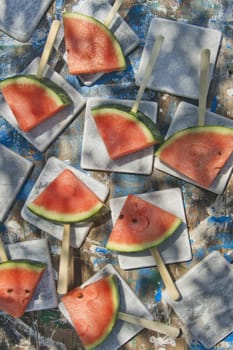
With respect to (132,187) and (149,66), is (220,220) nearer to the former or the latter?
(132,187)

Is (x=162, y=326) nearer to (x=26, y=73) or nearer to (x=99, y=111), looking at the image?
(x=99, y=111)

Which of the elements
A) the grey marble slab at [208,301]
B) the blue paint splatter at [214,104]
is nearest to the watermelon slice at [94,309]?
the grey marble slab at [208,301]

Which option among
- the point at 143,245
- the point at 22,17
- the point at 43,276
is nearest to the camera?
the point at 143,245

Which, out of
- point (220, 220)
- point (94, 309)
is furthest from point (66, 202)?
point (220, 220)

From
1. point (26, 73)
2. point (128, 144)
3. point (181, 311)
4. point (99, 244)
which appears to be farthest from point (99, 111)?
point (181, 311)

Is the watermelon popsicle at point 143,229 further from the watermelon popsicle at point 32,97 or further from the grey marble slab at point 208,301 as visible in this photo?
the watermelon popsicle at point 32,97

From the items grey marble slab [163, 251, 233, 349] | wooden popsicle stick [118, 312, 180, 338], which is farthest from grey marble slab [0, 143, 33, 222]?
grey marble slab [163, 251, 233, 349]
